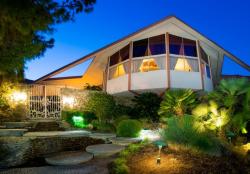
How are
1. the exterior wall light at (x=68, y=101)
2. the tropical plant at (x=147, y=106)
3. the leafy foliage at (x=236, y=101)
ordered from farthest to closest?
1. the tropical plant at (x=147, y=106)
2. the exterior wall light at (x=68, y=101)
3. the leafy foliage at (x=236, y=101)

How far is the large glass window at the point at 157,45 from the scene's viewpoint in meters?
17.5

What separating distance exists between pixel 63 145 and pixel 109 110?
682cm

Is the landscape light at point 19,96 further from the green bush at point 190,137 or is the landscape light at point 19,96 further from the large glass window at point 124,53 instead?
the green bush at point 190,137

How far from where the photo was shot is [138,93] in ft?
60.3

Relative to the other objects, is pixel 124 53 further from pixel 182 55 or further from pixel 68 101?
pixel 68 101

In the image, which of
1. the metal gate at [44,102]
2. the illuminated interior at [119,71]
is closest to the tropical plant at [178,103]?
the illuminated interior at [119,71]

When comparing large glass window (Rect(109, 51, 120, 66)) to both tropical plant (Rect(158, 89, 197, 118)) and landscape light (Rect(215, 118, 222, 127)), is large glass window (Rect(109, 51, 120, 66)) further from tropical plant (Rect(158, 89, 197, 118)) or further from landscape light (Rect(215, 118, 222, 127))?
landscape light (Rect(215, 118, 222, 127))

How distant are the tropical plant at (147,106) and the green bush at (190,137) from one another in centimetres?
782

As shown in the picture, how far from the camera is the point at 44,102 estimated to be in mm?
15727

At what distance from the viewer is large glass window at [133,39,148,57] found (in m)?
17.8

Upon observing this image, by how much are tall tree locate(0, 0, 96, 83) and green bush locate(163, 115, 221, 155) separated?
4.67 meters

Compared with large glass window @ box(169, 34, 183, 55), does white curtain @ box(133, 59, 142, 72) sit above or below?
below

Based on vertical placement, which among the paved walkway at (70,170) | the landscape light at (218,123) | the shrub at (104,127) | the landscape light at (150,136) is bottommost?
the paved walkway at (70,170)

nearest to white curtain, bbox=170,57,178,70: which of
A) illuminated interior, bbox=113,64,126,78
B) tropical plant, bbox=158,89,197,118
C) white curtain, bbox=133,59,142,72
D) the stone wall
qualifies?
white curtain, bbox=133,59,142,72
